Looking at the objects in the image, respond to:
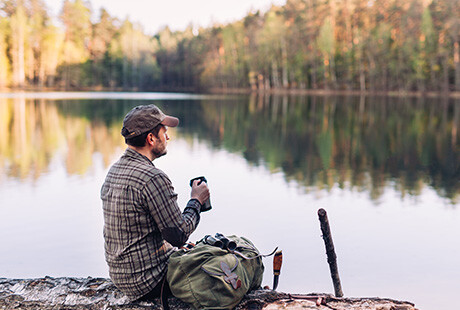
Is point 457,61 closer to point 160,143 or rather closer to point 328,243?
point 328,243

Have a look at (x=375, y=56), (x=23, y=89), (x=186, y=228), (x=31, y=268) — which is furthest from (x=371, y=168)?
(x=23, y=89)

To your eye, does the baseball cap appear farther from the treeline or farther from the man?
the treeline

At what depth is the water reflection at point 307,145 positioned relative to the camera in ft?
38.9

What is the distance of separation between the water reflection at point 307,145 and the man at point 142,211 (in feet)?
24.0

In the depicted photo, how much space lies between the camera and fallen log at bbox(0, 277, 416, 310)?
134 inches

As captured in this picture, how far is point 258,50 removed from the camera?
7569 cm

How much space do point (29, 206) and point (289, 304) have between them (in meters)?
6.86

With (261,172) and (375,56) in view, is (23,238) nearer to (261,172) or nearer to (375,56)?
(261,172)

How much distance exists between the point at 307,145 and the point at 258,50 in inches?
2372

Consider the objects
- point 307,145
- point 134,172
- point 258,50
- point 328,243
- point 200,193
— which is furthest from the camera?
point 258,50

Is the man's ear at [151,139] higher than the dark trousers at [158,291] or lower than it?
higher

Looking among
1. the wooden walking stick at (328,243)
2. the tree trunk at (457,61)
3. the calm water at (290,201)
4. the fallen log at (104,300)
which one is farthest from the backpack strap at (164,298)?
the tree trunk at (457,61)

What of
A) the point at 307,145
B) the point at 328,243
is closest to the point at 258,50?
the point at 307,145

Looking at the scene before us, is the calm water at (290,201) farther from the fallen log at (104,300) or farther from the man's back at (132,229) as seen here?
the man's back at (132,229)
